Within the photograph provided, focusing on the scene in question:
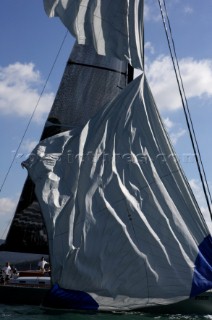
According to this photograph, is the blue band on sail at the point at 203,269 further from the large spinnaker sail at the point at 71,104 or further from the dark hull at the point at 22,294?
the large spinnaker sail at the point at 71,104

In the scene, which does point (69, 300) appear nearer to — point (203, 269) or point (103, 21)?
point (203, 269)

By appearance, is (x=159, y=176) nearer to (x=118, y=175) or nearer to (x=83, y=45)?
(x=118, y=175)

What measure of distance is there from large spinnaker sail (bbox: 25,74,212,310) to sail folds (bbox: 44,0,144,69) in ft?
7.13

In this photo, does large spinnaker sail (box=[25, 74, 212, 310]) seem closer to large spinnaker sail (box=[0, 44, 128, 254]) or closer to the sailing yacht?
the sailing yacht

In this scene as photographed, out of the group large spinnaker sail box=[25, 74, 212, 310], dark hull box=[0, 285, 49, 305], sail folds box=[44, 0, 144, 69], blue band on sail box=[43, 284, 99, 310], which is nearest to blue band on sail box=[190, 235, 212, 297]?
large spinnaker sail box=[25, 74, 212, 310]

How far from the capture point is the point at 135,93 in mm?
13062

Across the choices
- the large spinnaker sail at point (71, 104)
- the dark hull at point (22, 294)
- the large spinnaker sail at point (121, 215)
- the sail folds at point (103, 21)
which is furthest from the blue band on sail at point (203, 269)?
the sail folds at point (103, 21)

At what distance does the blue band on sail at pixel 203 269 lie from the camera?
11.0 metres

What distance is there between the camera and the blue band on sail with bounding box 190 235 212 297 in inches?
434

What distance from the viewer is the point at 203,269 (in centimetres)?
1117

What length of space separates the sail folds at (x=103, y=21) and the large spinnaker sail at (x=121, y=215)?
217cm

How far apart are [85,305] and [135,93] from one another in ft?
17.8

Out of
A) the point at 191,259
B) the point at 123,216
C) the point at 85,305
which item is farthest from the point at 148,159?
the point at 85,305

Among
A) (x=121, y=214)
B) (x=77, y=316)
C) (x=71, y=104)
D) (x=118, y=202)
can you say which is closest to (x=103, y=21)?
(x=71, y=104)
